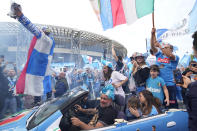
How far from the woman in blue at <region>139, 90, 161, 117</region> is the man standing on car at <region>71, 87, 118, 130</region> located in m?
0.43

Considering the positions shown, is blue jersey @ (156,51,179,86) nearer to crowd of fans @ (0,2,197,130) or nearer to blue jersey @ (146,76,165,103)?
crowd of fans @ (0,2,197,130)

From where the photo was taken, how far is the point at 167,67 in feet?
9.32

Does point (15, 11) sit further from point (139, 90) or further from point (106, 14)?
point (139, 90)

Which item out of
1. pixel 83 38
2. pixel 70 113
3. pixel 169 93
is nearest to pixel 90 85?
pixel 169 93

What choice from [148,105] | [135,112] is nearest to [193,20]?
[148,105]

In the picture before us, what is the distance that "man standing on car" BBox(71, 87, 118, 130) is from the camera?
69.7 inches

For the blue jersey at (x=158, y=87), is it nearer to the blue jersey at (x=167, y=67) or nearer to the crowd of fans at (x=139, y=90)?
→ the crowd of fans at (x=139, y=90)

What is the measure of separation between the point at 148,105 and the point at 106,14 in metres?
2.75

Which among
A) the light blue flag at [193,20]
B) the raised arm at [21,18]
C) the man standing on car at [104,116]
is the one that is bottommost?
the man standing on car at [104,116]

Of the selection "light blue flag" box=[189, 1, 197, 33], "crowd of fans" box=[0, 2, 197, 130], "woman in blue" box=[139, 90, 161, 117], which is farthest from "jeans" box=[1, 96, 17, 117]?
"light blue flag" box=[189, 1, 197, 33]

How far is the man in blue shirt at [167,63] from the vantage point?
2658mm

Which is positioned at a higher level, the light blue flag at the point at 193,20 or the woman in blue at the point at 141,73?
the light blue flag at the point at 193,20

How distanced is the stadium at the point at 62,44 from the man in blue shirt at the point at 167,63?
9.28 feet

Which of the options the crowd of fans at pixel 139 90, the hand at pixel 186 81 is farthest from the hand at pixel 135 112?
the hand at pixel 186 81
